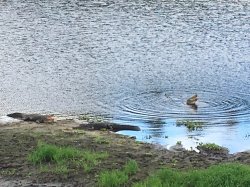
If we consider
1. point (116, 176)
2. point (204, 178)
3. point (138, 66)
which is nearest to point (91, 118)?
point (116, 176)

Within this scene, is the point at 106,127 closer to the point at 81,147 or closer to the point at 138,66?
the point at 81,147

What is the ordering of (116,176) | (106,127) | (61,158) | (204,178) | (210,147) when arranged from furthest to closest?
(106,127)
(210,147)
(61,158)
(116,176)
(204,178)

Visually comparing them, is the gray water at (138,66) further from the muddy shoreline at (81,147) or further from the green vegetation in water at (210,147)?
the muddy shoreline at (81,147)

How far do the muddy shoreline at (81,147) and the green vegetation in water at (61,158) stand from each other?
204mm

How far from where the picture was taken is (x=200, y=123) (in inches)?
919

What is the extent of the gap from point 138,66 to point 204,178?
78.1ft

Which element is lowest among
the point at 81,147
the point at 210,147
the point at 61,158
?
the point at 210,147

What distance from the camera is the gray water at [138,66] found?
80.8ft

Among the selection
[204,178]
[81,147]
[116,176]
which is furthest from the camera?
[81,147]

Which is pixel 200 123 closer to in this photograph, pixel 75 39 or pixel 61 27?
pixel 75 39

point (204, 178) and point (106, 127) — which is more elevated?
point (204, 178)

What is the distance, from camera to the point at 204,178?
1216 centimetres

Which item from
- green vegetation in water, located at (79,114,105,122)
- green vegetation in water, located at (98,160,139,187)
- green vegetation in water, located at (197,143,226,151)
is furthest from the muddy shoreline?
green vegetation in water, located at (79,114,105,122)

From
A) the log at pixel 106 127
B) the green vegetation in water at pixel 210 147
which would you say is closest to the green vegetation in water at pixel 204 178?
the green vegetation in water at pixel 210 147
